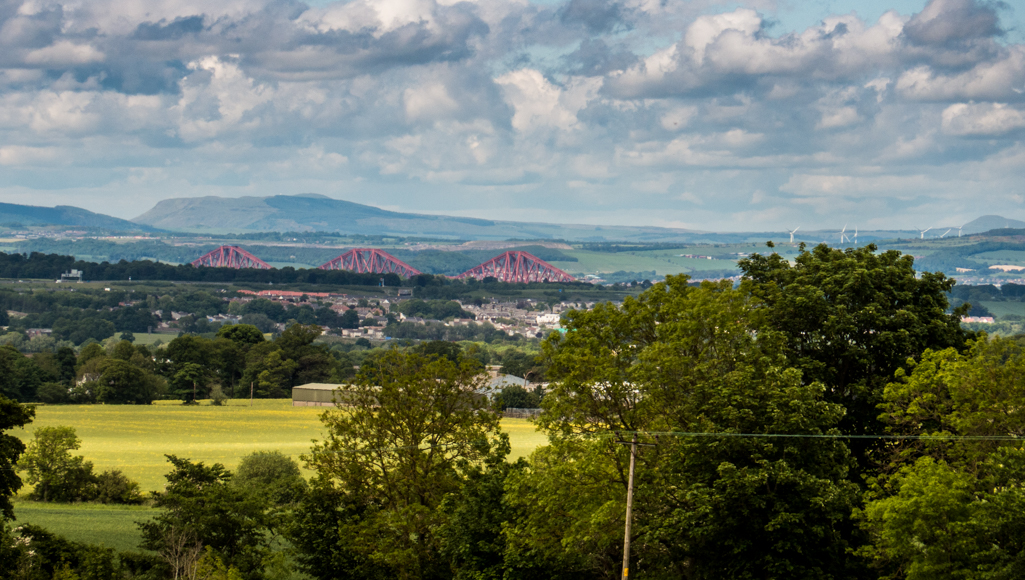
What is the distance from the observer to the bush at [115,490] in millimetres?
52781

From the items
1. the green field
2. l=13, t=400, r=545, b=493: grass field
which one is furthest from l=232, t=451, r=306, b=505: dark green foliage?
l=13, t=400, r=545, b=493: grass field

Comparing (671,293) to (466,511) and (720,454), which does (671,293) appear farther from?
(466,511)

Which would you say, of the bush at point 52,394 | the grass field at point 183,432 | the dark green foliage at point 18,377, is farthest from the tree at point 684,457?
the dark green foliage at point 18,377

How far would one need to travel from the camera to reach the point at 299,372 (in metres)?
122

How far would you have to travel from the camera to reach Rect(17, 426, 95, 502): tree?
169ft

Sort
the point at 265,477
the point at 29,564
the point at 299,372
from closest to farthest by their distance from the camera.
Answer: the point at 29,564 → the point at 265,477 → the point at 299,372

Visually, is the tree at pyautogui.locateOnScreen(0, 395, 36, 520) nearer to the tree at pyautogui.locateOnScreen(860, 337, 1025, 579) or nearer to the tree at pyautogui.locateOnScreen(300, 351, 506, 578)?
the tree at pyautogui.locateOnScreen(300, 351, 506, 578)

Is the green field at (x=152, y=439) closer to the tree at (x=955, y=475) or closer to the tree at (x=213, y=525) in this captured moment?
the tree at (x=213, y=525)

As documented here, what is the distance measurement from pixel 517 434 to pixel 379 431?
41.7 m

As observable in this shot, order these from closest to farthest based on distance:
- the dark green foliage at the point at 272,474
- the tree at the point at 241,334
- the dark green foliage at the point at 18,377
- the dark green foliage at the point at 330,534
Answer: the dark green foliage at the point at 330,534
the dark green foliage at the point at 272,474
the dark green foliage at the point at 18,377
the tree at the point at 241,334

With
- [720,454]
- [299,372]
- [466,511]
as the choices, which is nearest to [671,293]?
[720,454]

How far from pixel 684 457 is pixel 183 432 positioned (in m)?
59.1

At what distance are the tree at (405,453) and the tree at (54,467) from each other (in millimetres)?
19631

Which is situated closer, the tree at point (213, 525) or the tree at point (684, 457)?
the tree at point (684, 457)
